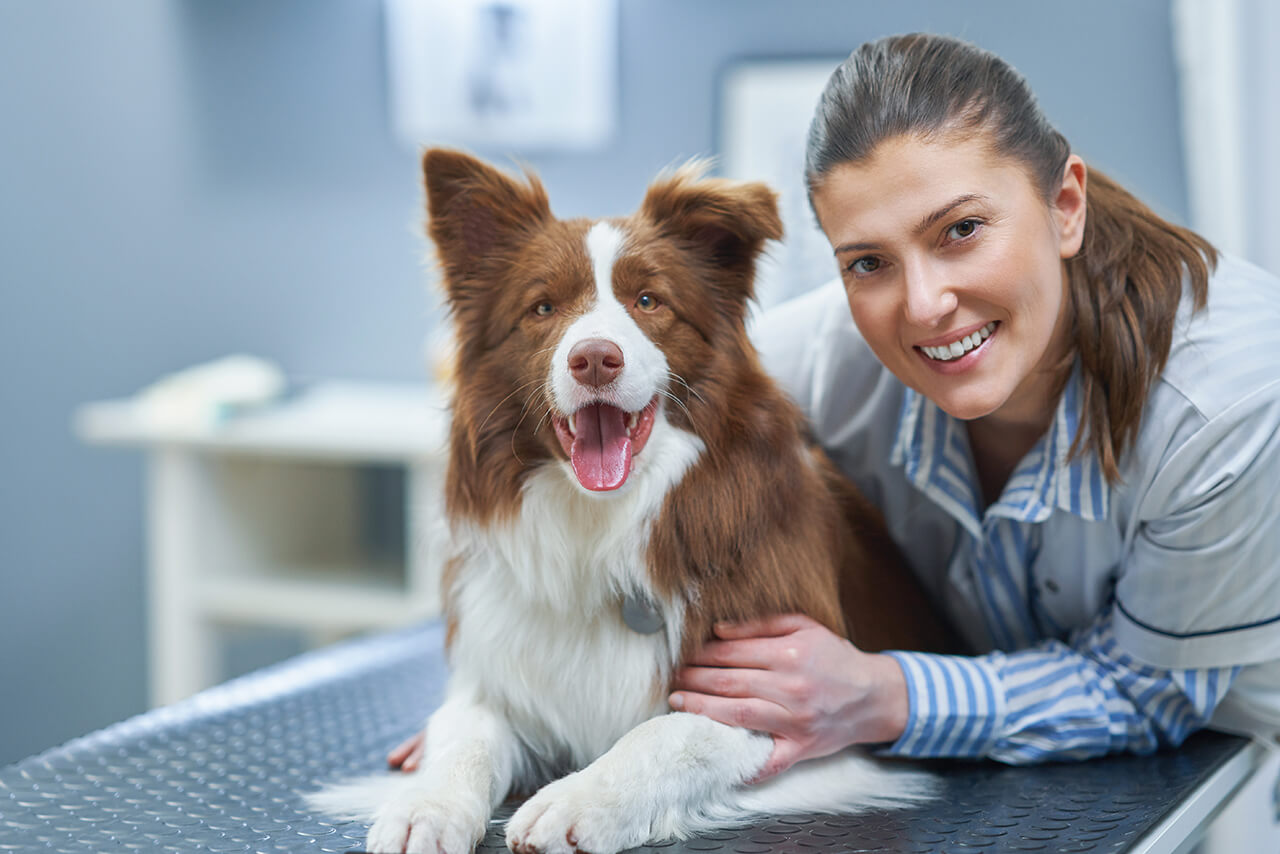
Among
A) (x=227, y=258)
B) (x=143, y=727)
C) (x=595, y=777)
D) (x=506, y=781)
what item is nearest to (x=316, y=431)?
(x=227, y=258)

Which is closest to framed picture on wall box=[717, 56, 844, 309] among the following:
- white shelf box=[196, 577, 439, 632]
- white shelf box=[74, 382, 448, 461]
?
white shelf box=[74, 382, 448, 461]

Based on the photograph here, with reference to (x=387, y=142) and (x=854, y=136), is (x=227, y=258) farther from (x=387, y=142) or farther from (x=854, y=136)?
(x=854, y=136)

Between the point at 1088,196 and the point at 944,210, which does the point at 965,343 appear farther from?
the point at 1088,196

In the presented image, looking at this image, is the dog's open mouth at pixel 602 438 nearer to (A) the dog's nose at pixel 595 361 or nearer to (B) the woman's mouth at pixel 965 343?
(A) the dog's nose at pixel 595 361

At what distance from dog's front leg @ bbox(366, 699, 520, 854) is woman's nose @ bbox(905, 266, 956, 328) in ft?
2.26

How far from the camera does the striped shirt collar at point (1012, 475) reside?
143 cm

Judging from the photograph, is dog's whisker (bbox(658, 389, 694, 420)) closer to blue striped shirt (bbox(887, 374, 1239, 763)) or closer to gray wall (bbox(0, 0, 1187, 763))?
blue striped shirt (bbox(887, 374, 1239, 763))

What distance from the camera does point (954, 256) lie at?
4.33ft

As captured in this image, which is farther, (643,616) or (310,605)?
(310,605)

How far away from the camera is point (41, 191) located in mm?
3174

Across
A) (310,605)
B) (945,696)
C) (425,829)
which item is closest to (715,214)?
(945,696)

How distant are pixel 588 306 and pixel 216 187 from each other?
269 cm

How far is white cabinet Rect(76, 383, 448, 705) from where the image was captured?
9.62 ft

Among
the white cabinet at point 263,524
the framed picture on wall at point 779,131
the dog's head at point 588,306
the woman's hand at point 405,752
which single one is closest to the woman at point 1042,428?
the dog's head at point 588,306
